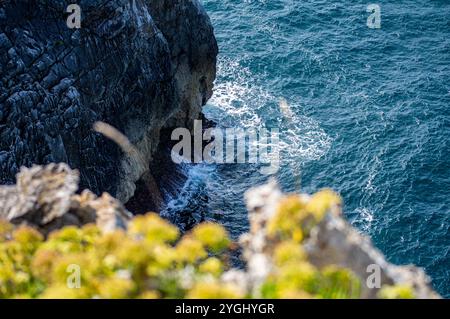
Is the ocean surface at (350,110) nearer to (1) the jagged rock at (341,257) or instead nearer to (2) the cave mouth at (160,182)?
(2) the cave mouth at (160,182)

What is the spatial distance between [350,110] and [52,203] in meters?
53.3

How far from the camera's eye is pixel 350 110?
7175cm

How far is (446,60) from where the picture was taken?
254 ft

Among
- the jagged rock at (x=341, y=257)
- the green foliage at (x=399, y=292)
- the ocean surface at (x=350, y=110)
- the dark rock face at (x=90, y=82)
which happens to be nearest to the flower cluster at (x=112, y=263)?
the jagged rock at (x=341, y=257)

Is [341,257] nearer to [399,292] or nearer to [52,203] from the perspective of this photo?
[399,292]

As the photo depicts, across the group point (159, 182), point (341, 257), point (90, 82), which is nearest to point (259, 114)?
point (159, 182)

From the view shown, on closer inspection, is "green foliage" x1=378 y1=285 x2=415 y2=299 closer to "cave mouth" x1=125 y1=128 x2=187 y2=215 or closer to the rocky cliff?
the rocky cliff

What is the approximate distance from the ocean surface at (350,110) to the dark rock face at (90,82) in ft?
35.0

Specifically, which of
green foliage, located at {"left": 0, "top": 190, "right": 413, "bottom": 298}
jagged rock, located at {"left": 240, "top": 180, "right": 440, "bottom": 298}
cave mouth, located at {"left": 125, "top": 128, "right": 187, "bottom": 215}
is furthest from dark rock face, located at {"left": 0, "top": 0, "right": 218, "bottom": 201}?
jagged rock, located at {"left": 240, "top": 180, "right": 440, "bottom": 298}

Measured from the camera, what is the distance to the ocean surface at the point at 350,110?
5847 cm

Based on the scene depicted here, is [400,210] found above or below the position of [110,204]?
below
